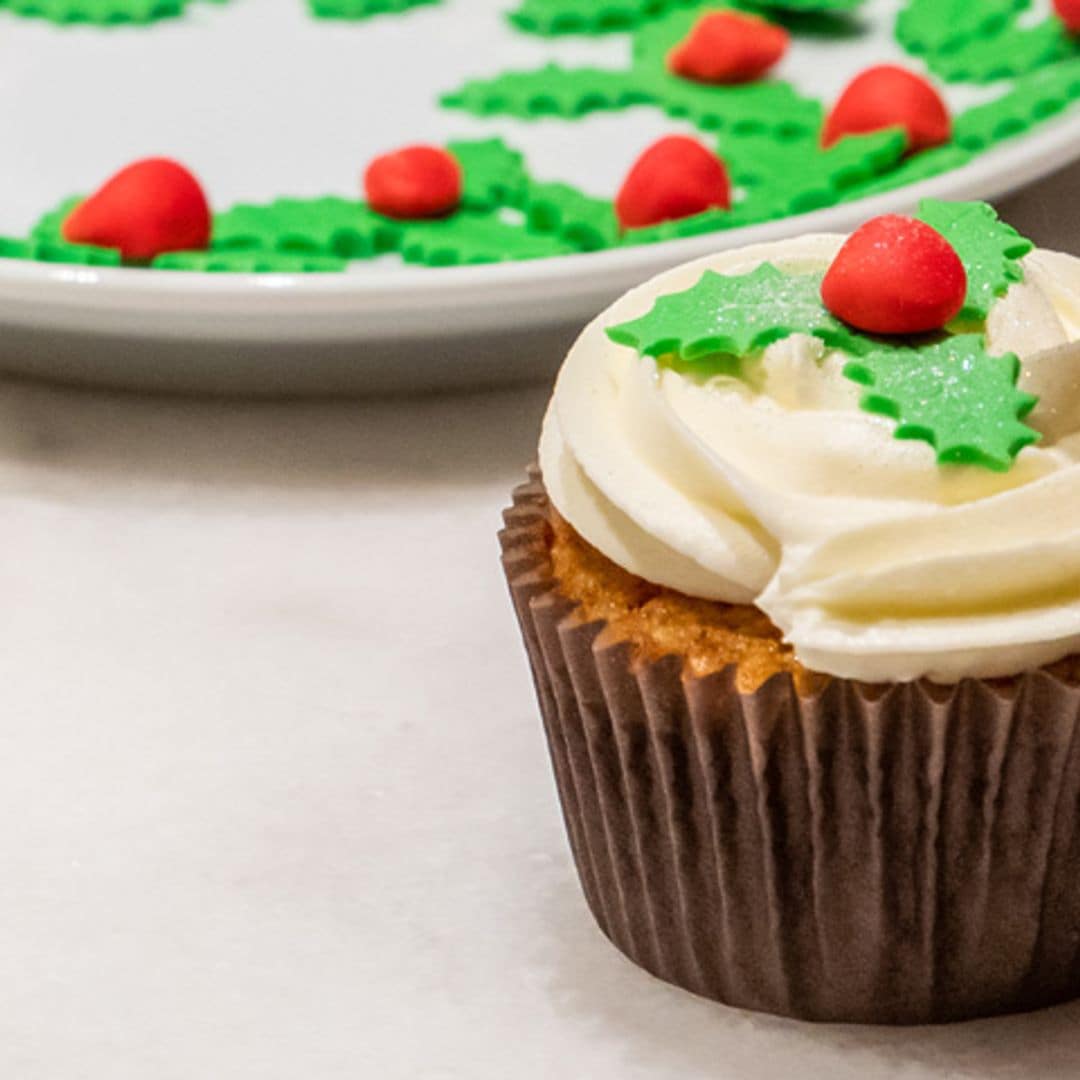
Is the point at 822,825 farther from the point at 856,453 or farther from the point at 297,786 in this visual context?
the point at 297,786

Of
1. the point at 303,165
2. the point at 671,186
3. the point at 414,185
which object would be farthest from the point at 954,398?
the point at 303,165

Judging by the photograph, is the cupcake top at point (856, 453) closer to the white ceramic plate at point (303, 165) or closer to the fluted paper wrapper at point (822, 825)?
the fluted paper wrapper at point (822, 825)

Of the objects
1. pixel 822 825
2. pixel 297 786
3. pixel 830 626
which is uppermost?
pixel 830 626

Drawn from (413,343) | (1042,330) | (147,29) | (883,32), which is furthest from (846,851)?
(147,29)

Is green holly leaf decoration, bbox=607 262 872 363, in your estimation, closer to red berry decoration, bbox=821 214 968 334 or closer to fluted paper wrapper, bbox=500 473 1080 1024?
red berry decoration, bbox=821 214 968 334

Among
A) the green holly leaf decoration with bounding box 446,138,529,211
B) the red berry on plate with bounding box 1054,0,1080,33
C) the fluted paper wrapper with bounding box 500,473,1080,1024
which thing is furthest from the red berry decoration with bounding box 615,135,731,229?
the fluted paper wrapper with bounding box 500,473,1080,1024

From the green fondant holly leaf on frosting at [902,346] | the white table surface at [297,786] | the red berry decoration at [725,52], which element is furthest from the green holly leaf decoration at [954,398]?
the red berry decoration at [725,52]
